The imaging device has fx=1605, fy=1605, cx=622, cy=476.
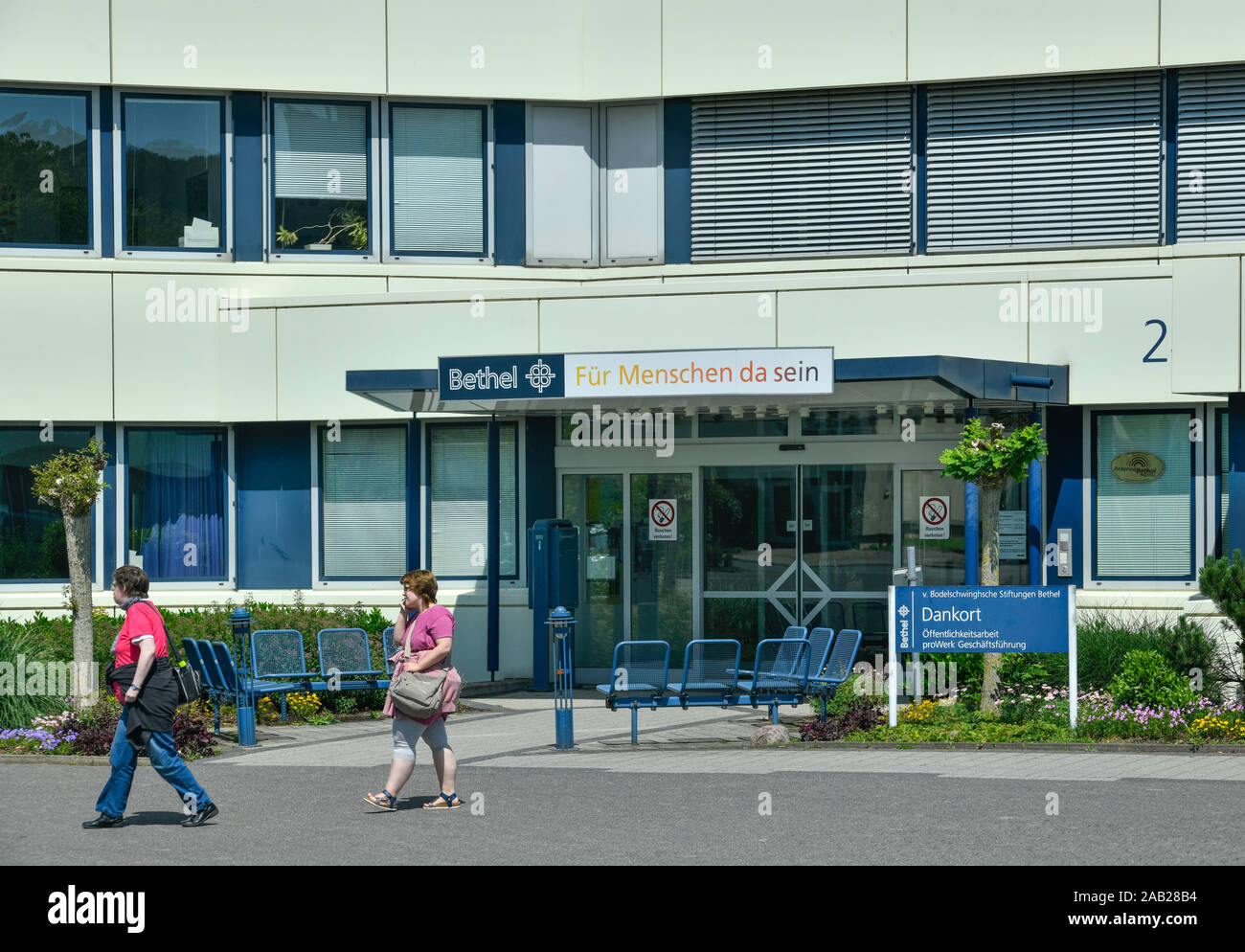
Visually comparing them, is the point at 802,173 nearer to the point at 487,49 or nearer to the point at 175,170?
the point at 487,49

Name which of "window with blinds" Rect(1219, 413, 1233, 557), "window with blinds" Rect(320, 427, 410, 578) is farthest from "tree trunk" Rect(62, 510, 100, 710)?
"window with blinds" Rect(1219, 413, 1233, 557)

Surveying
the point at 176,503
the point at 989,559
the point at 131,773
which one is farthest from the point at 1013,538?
the point at 131,773

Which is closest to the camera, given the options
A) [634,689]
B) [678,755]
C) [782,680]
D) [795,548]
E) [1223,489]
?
[678,755]

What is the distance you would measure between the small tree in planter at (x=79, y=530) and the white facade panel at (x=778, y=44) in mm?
8711

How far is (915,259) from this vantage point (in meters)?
19.6

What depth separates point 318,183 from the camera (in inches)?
803

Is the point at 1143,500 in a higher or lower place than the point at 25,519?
higher

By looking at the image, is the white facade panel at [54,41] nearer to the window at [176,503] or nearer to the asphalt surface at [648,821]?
the window at [176,503]

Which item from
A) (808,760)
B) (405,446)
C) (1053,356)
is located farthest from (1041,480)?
(405,446)

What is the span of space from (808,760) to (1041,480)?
628 cm

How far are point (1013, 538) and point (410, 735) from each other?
9539 mm

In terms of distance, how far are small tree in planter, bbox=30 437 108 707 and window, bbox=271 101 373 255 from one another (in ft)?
17.8

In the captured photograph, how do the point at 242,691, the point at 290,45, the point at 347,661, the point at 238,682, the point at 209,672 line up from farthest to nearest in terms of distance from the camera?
the point at 290,45 < the point at 347,661 < the point at 209,672 < the point at 238,682 < the point at 242,691

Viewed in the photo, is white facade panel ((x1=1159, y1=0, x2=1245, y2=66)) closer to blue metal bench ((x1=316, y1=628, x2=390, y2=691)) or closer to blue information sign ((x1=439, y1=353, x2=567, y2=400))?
blue information sign ((x1=439, y1=353, x2=567, y2=400))
